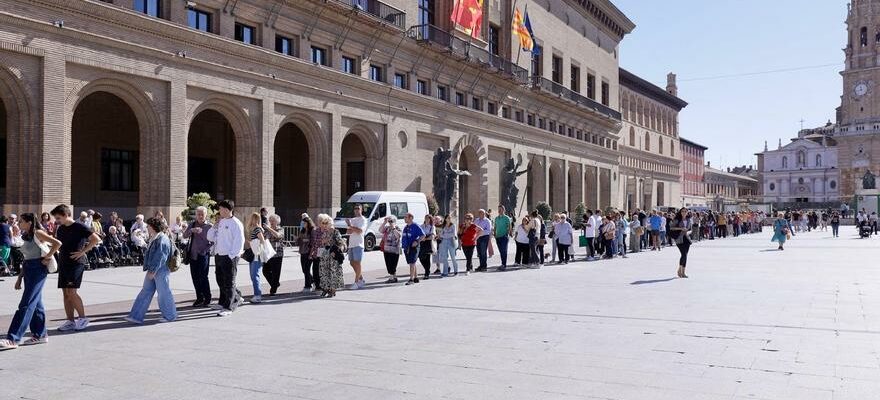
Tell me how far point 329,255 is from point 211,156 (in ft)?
72.4

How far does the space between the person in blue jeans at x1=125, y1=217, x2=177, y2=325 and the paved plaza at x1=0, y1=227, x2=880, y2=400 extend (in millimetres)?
356

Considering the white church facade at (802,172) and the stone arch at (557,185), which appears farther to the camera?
the white church facade at (802,172)

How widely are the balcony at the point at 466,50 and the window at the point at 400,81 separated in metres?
1.88

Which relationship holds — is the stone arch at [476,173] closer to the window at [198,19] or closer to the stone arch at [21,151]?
the window at [198,19]

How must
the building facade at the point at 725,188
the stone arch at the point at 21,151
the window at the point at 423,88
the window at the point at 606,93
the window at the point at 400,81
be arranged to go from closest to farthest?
1. the stone arch at the point at 21,151
2. the window at the point at 400,81
3. the window at the point at 423,88
4. the window at the point at 606,93
5. the building facade at the point at 725,188

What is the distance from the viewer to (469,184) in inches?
1702

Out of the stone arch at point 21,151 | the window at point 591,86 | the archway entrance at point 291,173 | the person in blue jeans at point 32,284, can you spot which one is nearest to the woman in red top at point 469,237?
the stone arch at point 21,151

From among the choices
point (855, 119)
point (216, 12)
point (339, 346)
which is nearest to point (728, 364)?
point (339, 346)

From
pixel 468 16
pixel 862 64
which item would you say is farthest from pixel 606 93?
pixel 862 64

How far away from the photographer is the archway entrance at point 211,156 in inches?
1292

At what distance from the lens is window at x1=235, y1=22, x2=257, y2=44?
26719 millimetres

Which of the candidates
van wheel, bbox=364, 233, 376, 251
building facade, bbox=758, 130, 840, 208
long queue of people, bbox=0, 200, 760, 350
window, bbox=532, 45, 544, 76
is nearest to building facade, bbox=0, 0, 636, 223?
window, bbox=532, 45, 544, 76

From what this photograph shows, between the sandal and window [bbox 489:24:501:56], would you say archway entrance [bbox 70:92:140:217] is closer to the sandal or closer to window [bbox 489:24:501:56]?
the sandal

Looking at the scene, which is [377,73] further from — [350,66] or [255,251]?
[255,251]
